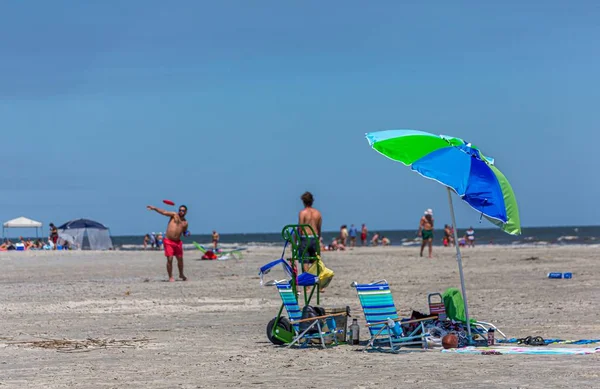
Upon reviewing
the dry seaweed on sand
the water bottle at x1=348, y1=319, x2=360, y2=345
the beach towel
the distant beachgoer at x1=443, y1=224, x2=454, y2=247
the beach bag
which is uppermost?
the distant beachgoer at x1=443, y1=224, x2=454, y2=247

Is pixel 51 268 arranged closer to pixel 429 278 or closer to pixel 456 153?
pixel 429 278

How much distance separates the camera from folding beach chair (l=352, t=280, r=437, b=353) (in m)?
9.33

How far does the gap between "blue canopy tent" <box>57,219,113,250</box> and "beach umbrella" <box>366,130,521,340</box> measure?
40.6 m

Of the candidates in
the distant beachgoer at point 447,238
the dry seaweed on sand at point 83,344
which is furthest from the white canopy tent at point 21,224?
the dry seaweed on sand at point 83,344

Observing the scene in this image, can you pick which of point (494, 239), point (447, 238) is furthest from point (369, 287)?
point (494, 239)

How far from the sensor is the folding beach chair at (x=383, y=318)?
30.6 ft

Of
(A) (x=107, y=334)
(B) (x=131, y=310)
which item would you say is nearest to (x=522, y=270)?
(B) (x=131, y=310)

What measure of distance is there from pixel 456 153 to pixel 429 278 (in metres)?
11.3

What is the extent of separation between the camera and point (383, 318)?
947 centimetres

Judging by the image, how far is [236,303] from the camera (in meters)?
15.2

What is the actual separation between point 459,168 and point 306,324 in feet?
7.39

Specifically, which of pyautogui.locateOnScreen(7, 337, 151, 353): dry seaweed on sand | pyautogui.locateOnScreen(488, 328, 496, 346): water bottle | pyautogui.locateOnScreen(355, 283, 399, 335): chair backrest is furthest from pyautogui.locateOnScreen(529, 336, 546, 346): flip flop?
pyautogui.locateOnScreen(7, 337, 151, 353): dry seaweed on sand

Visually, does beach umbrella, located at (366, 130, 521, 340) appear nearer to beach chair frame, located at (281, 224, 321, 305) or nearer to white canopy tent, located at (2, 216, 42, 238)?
beach chair frame, located at (281, 224, 321, 305)

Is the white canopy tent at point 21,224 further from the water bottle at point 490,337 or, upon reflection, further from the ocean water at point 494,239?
the water bottle at point 490,337
